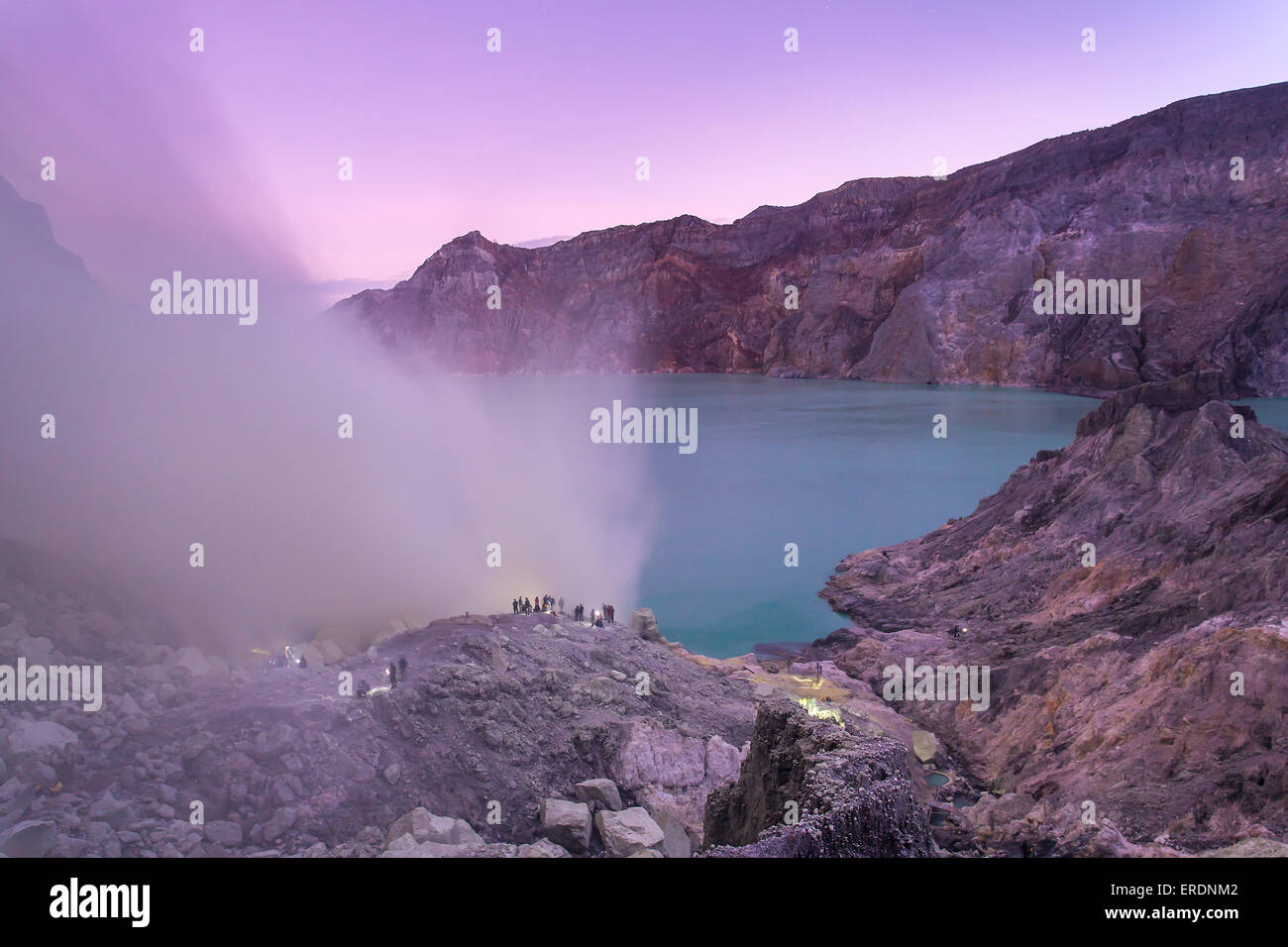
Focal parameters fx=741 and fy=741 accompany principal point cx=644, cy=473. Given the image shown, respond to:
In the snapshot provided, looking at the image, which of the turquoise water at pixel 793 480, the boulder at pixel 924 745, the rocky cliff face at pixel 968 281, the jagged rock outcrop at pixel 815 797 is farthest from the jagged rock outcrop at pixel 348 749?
the rocky cliff face at pixel 968 281

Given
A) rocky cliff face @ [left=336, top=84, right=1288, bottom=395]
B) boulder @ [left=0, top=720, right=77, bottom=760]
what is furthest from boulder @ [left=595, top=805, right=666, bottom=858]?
rocky cliff face @ [left=336, top=84, right=1288, bottom=395]

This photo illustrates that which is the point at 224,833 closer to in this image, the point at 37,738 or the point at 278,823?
the point at 278,823

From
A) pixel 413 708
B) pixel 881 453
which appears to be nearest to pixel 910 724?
pixel 413 708

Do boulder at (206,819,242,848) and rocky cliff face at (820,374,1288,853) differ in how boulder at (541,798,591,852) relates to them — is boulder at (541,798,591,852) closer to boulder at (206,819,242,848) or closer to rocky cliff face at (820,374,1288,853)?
boulder at (206,819,242,848)

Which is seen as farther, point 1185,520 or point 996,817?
point 1185,520

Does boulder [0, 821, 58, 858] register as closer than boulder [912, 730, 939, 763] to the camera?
Result: Yes

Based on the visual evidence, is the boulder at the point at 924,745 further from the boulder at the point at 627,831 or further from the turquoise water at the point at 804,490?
the turquoise water at the point at 804,490
